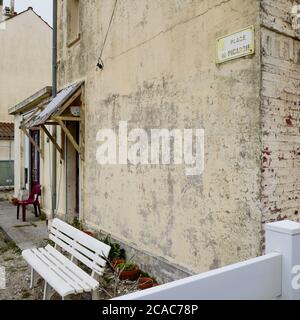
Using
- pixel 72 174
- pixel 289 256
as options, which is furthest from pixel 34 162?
pixel 289 256

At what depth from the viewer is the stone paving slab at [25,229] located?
24.6 ft

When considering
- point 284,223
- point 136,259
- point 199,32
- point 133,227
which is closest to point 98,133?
point 133,227

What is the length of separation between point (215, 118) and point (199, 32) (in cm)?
111

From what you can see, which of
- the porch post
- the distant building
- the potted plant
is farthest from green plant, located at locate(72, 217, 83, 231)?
the distant building

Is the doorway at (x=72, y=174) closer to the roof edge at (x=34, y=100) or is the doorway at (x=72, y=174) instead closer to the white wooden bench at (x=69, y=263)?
the roof edge at (x=34, y=100)

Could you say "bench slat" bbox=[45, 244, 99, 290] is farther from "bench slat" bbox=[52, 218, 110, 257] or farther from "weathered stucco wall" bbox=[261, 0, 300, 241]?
"weathered stucco wall" bbox=[261, 0, 300, 241]

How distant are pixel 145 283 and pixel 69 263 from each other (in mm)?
1088

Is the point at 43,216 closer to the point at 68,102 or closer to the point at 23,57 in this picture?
the point at 68,102

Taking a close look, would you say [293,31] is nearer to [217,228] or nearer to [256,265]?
[217,228]

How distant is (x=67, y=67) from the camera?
8664 mm

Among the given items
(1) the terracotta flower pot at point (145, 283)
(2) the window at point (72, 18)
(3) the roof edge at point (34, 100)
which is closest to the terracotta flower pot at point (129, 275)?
(1) the terracotta flower pot at point (145, 283)

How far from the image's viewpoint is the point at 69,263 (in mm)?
4695

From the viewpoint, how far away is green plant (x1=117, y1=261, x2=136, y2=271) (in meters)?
5.39

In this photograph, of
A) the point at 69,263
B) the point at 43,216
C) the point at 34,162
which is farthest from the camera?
the point at 34,162
